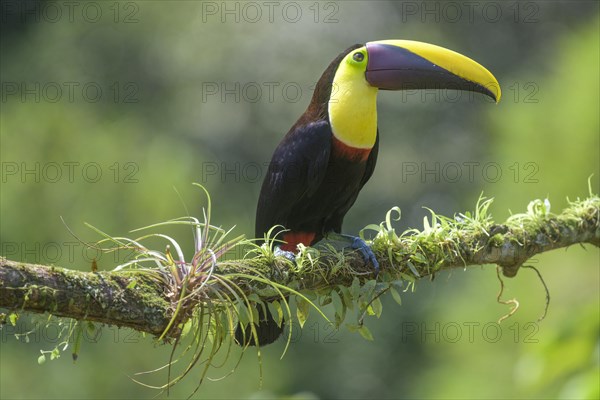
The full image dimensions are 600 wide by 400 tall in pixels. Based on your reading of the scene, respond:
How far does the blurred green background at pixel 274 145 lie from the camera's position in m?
5.28

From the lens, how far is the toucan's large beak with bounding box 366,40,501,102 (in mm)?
3869

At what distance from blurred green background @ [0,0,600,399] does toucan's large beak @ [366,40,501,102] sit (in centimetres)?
104

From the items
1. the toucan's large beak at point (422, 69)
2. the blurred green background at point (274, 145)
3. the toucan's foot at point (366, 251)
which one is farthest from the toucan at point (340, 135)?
the blurred green background at point (274, 145)

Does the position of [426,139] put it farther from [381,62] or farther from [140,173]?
[381,62]

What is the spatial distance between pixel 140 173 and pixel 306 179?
408cm

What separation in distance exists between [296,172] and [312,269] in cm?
93

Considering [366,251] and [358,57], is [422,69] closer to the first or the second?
[358,57]

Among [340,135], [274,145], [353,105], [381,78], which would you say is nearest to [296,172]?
[340,135]

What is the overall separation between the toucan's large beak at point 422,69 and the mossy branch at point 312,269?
0.78 meters

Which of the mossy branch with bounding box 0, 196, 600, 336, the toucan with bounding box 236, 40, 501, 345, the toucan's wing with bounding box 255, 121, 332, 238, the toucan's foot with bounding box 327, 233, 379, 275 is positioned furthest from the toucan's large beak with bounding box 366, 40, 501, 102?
the toucan's foot with bounding box 327, 233, 379, 275

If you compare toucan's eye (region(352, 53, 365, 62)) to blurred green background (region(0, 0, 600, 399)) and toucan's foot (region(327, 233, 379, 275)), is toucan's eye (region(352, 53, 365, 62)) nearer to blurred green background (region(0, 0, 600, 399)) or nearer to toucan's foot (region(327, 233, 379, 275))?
toucan's foot (region(327, 233, 379, 275))

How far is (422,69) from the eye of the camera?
3918 mm

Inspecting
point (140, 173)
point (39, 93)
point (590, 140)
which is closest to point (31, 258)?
point (140, 173)

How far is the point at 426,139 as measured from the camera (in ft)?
35.0
